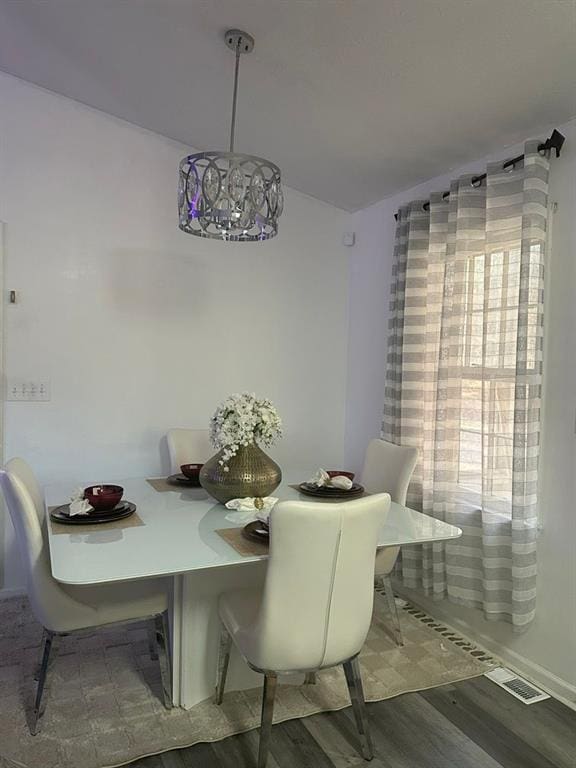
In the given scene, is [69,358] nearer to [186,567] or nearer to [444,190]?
[186,567]

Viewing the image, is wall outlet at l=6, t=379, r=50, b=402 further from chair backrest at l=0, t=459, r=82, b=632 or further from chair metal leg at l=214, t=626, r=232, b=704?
chair metal leg at l=214, t=626, r=232, b=704

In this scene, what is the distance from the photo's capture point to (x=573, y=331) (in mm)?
2389

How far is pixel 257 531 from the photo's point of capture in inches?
78.7

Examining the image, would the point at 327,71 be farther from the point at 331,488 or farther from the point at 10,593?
the point at 10,593

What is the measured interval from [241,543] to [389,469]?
1.22 metres

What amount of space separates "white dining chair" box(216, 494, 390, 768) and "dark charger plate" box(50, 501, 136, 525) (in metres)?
0.63

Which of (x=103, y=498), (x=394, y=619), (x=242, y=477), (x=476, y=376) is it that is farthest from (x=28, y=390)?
(x=476, y=376)

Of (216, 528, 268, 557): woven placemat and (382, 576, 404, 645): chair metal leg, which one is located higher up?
(216, 528, 268, 557): woven placemat

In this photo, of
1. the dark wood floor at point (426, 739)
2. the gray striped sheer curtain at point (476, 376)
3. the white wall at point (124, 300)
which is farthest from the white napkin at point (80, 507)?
the gray striped sheer curtain at point (476, 376)

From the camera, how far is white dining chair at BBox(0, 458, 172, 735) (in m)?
2.03

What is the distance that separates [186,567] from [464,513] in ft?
5.19

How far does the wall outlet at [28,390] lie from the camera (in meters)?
3.19

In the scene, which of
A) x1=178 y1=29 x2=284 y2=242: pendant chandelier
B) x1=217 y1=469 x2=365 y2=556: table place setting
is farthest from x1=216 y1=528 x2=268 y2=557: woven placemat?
x1=178 y1=29 x2=284 y2=242: pendant chandelier

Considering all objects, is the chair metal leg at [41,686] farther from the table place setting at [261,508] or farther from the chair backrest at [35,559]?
the table place setting at [261,508]
